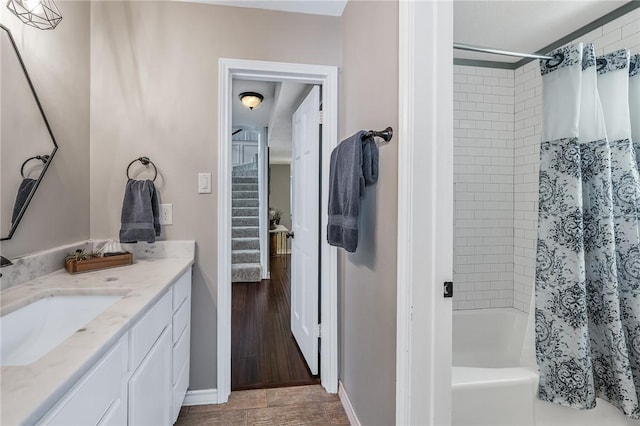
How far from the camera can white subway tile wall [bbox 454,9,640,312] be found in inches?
90.7

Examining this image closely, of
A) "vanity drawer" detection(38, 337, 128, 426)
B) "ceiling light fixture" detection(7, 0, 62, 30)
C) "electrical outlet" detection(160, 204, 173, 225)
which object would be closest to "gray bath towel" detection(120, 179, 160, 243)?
"electrical outlet" detection(160, 204, 173, 225)

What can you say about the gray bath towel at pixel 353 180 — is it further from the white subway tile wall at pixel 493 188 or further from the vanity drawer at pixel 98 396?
the white subway tile wall at pixel 493 188

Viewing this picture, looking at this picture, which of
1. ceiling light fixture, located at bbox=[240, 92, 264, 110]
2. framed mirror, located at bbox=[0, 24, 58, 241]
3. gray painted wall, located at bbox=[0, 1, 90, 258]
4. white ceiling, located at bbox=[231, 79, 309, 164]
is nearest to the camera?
framed mirror, located at bbox=[0, 24, 58, 241]

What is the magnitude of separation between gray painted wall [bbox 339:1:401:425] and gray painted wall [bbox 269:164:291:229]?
7.04 meters

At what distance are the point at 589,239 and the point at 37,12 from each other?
2644 mm

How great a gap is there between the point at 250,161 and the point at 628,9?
5514 millimetres

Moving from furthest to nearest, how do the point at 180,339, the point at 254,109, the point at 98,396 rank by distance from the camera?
the point at 254,109, the point at 180,339, the point at 98,396

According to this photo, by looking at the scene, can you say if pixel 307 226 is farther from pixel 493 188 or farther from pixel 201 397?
pixel 493 188

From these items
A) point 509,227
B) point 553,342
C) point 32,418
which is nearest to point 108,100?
point 32,418

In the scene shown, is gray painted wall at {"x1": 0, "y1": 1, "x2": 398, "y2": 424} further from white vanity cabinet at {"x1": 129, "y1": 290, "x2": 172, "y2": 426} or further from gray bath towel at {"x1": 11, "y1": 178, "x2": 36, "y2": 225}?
white vanity cabinet at {"x1": 129, "y1": 290, "x2": 172, "y2": 426}

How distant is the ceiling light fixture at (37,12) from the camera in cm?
128

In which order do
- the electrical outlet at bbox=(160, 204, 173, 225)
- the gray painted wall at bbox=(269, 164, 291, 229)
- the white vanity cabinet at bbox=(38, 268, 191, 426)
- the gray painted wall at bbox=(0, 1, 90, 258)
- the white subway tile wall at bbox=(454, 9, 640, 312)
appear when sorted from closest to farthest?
the white vanity cabinet at bbox=(38, 268, 191, 426), the gray painted wall at bbox=(0, 1, 90, 258), the electrical outlet at bbox=(160, 204, 173, 225), the white subway tile wall at bbox=(454, 9, 640, 312), the gray painted wall at bbox=(269, 164, 291, 229)

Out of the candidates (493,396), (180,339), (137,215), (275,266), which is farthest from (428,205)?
(275,266)

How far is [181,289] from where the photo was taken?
166 centimetres
